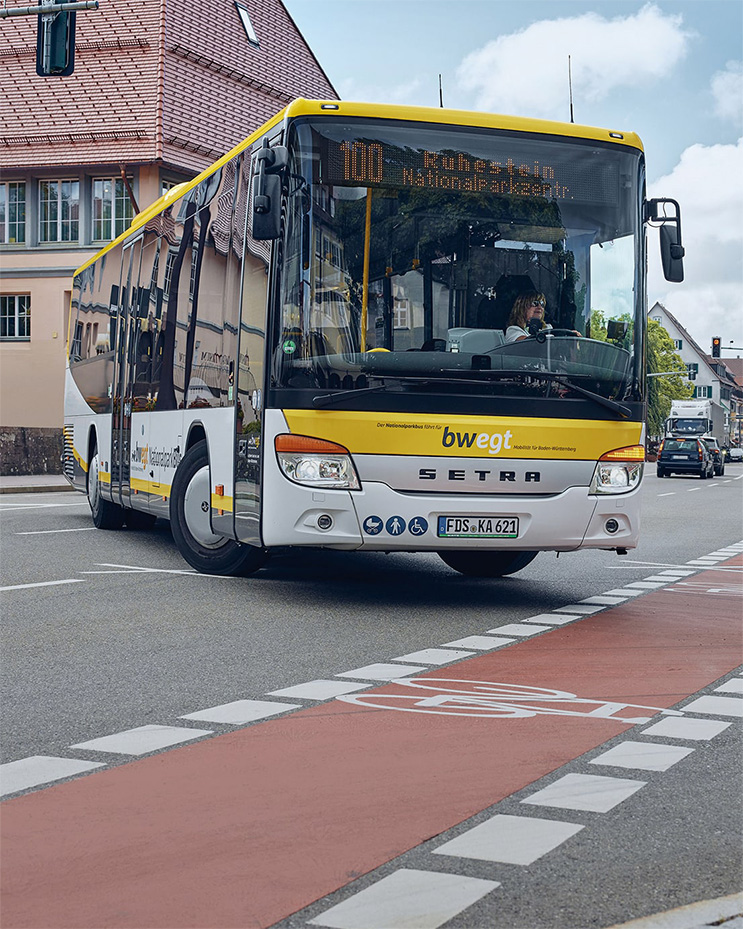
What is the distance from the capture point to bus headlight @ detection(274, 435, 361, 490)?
31.6 feet

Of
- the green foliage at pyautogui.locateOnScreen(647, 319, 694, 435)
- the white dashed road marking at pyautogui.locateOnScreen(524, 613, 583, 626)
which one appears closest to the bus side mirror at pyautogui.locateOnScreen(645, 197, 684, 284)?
the white dashed road marking at pyautogui.locateOnScreen(524, 613, 583, 626)

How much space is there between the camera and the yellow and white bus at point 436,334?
9625 millimetres

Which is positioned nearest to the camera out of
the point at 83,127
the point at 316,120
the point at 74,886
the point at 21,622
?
the point at 74,886

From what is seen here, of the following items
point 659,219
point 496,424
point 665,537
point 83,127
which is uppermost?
point 83,127

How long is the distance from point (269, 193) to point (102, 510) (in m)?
8.22

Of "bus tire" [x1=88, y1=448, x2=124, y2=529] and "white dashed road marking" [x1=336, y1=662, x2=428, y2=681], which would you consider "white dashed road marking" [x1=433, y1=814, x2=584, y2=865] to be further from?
"bus tire" [x1=88, y1=448, x2=124, y2=529]

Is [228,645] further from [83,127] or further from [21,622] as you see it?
[83,127]

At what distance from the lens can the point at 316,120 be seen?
9.75 meters

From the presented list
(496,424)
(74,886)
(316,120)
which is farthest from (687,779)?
(316,120)

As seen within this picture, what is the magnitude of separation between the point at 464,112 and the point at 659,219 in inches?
65.8

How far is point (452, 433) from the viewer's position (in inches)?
383

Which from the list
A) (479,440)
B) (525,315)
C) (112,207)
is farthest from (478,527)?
(112,207)

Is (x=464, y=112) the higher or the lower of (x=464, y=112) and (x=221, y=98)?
the lower

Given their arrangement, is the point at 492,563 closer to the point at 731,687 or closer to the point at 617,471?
the point at 617,471
